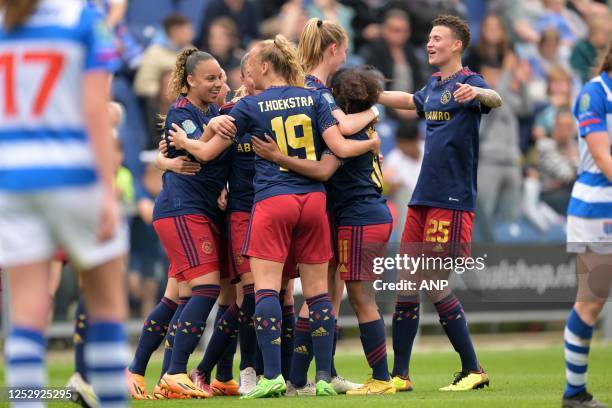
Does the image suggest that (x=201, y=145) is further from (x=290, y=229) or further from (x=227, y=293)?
(x=227, y=293)

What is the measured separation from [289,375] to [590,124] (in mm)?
2892

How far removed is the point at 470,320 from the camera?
14.8 m

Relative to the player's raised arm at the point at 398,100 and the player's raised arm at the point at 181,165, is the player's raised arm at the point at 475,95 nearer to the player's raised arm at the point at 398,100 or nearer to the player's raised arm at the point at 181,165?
the player's raised arm at the point at 398,100

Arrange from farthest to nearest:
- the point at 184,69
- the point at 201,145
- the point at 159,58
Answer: the point at 159,58, the point at 184,69, the point at 201,145

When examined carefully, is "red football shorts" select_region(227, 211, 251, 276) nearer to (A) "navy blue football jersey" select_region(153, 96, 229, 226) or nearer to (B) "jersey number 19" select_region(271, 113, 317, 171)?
(A) "navy blue football jersey" select_region(153, 96, 229, 226)

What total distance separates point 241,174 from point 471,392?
7.49 feet

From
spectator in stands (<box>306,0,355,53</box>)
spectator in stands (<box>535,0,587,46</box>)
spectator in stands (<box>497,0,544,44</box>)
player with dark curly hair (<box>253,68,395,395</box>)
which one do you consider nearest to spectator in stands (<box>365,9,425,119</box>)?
spectator in stands (<box>306,0,355,53</box>)

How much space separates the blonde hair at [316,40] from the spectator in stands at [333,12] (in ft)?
26.4

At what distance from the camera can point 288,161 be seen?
7.71 metres

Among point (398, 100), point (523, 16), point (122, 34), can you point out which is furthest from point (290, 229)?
point (523, 16)

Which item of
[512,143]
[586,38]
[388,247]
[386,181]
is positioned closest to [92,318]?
[388,247]

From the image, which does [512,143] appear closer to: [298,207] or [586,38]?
[586,38]

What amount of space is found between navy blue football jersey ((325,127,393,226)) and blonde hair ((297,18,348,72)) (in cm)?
66

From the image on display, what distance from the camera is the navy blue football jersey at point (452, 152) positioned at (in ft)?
27.2
